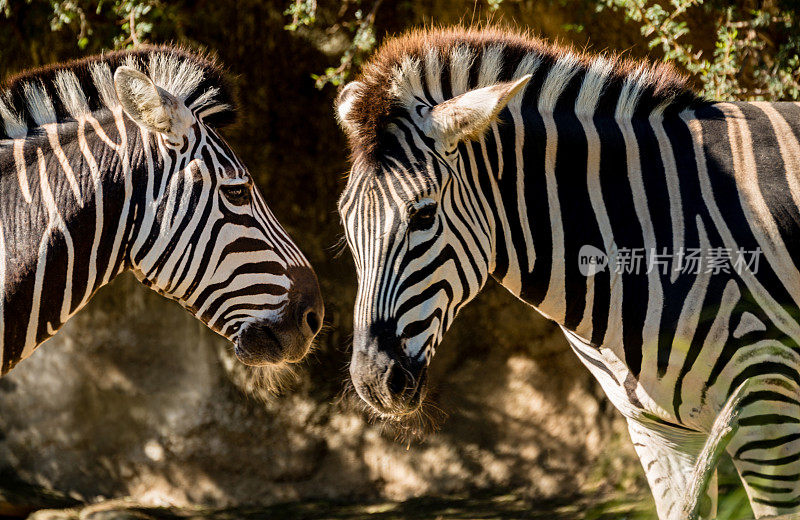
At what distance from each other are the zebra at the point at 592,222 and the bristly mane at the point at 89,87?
774 mm

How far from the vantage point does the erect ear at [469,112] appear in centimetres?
282

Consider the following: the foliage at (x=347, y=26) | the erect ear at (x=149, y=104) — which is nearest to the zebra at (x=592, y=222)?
the erect ear at (x=149, y=104)

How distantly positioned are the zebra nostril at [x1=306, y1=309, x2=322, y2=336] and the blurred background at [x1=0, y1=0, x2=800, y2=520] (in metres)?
3.21

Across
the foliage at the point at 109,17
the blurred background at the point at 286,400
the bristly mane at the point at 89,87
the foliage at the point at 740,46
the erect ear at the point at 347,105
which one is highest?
the foliage at the point at 109,17

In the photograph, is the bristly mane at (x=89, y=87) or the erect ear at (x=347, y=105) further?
the bristly mane at (x=89, y=87)

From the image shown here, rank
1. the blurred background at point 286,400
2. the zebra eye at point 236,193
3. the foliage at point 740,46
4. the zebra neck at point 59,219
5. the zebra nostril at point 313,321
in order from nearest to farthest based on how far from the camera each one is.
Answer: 1. the zebra neck at point 59,219
2. the zebra eye at point 236,193
3. the zebra nostril at point 313,321
4. the foliage at point 740,46
5. the blurred background at point 286,400

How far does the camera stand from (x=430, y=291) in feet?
9.52

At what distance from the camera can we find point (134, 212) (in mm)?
3268

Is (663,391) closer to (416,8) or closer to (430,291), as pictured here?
(430,291)

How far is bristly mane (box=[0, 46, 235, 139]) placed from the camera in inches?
131

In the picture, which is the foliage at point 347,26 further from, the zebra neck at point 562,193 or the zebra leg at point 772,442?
the zebra leg at point 772,442

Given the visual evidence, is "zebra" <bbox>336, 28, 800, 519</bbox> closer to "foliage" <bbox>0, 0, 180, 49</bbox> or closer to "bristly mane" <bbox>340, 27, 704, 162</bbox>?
"bristly mane" <bbox>340, 27, 704, 162</bbox>

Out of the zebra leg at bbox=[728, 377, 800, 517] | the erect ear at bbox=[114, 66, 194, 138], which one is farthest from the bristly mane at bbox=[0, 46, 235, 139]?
the zebra leg at bbox=[728, 377, 800, 517]

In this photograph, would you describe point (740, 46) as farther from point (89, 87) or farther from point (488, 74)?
point (89, 87)
